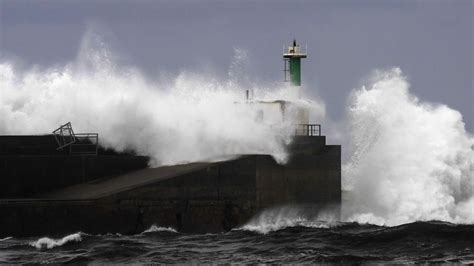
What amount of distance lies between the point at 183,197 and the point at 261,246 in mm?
3627

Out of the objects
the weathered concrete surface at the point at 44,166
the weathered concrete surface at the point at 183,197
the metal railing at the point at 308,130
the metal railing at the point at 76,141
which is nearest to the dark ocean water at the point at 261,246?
the weathered concrete surface at the point at 183,197

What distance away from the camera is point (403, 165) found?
37219 millimetres

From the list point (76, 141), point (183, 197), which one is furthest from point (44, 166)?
point (183, 197)

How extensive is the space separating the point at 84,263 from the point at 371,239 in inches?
308

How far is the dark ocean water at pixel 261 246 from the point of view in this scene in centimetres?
2688

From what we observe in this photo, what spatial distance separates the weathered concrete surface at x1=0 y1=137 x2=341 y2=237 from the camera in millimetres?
30203

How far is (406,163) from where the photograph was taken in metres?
37.2

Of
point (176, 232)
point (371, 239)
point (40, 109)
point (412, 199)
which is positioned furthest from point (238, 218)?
point (40, 109)

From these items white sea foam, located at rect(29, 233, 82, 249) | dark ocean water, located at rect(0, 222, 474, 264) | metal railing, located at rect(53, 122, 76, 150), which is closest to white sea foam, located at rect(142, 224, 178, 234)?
dark ocean water, located at rect(0, 222, 474, 264)

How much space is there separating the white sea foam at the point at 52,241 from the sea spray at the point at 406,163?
10.3 metres

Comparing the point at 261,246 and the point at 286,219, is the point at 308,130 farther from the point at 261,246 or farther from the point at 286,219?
the point at 261,246

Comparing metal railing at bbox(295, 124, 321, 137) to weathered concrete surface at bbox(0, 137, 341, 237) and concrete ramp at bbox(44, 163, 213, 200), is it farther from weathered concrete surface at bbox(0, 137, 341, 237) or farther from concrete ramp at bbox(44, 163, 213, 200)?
concrete ramp at bbox(44, 163, 213, 200)

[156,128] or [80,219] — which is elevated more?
[156,128]

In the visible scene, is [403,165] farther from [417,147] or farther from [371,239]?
[371,239]
